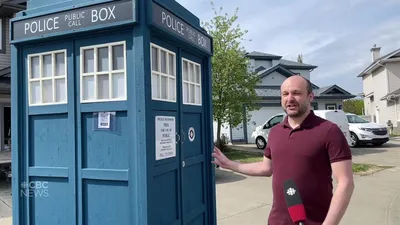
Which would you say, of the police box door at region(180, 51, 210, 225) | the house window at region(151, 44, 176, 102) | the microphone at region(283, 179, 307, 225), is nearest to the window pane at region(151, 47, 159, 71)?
the house window at region(151, 44, 176, 102)

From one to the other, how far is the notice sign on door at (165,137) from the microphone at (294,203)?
3.42 ft

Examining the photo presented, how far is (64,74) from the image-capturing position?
2912mm

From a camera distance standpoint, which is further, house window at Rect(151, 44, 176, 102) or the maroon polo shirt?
house window at Rect(151, 44, 176, 102)

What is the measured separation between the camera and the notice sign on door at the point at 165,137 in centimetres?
281

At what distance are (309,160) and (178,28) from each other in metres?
1.61

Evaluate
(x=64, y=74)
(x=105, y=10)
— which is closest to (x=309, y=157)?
(x=105, y=10)

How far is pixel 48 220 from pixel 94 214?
48 cm

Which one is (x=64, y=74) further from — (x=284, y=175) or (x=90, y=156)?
(x=284, y=175)

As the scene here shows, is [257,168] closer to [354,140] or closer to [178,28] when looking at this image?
[178,28]

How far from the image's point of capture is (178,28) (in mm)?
3111

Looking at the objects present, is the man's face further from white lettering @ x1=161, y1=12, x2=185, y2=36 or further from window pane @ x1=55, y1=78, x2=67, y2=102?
window pane @ x1=55, y1=78, x2=67, y2=102

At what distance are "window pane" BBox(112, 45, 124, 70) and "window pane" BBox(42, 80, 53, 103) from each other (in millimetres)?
634

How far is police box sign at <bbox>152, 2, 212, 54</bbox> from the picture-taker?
278 centimetres

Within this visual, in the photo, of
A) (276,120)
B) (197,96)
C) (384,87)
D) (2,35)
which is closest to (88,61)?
(197,96)
